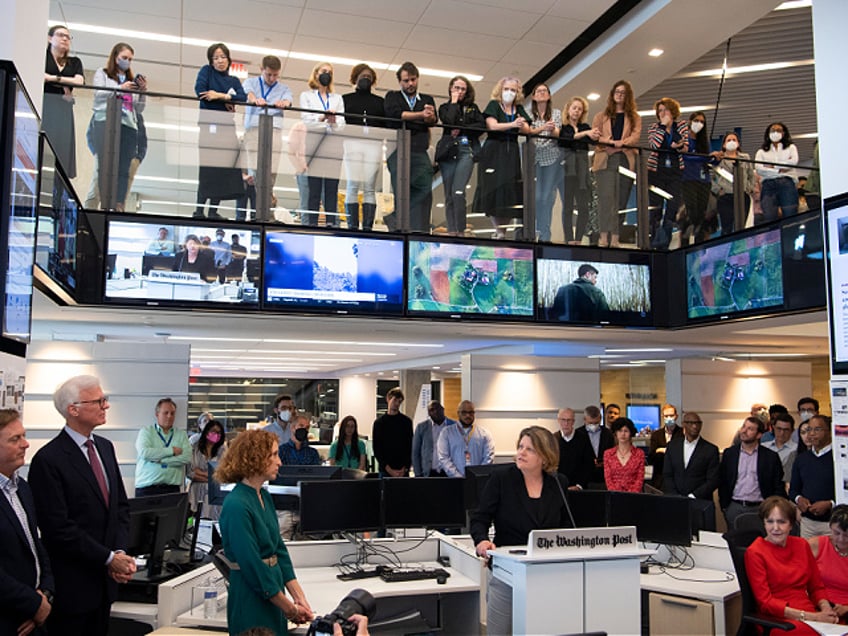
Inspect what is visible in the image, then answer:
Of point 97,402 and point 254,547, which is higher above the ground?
point 97,402

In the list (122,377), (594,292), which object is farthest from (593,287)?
(122,377)

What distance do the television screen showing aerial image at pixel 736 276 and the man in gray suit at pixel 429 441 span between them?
323 cm

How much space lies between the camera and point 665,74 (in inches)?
465

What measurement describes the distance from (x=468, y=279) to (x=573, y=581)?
5.08 meters

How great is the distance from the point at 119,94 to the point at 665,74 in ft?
25.8

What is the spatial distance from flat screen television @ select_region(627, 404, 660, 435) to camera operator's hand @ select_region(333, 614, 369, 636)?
1678 centimetres

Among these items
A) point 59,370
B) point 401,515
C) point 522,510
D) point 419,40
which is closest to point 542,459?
point 522,510

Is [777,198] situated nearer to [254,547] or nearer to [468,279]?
[468,279]

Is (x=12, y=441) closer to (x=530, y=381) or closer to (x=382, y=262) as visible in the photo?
(x=382, y=262)

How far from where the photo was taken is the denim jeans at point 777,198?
8367mm

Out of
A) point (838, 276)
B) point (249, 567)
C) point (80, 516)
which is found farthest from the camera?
point (838, 276)

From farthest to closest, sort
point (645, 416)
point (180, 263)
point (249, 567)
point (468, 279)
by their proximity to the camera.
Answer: point (645, 416)
point (468, 279)
point (180, 263)
point (249, 567)

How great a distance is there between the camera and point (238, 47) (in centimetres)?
1187

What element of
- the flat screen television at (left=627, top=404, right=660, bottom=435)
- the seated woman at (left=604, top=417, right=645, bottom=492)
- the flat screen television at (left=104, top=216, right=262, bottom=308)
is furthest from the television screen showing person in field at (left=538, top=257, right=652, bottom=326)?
the flat screen television at (left=627, top=404, right=660, bottom=435)
